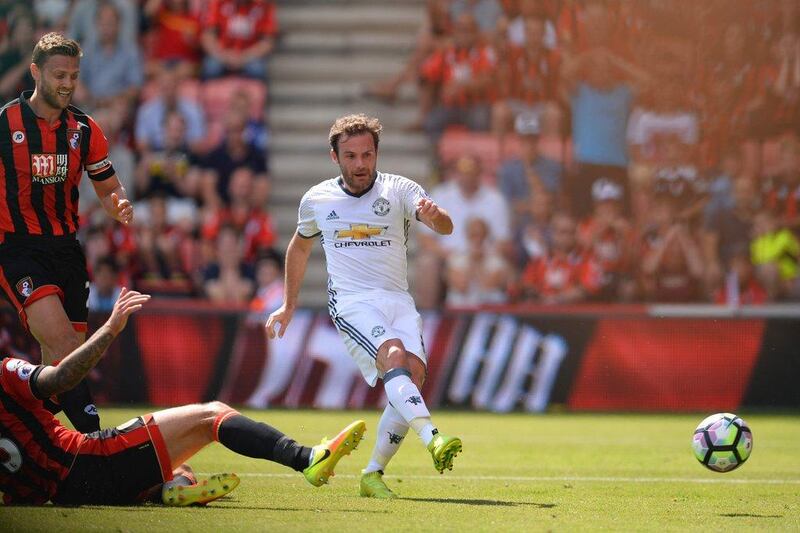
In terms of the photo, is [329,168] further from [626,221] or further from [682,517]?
[682,517]

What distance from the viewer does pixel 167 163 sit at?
17609mm

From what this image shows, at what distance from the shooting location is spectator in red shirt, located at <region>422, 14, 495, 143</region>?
17.7 meters

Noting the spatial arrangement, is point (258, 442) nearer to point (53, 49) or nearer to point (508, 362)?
point (53, 49)

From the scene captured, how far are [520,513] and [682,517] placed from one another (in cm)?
87

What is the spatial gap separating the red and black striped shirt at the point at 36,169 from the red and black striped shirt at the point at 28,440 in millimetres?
1727

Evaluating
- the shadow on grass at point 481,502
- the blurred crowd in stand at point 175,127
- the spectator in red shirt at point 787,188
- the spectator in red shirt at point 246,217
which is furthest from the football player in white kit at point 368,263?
the spectator in red shirt at point 787,188

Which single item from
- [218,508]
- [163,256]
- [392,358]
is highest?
[163,256]

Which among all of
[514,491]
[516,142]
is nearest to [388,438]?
[514,491]

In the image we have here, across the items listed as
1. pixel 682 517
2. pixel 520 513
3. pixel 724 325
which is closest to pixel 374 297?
pixel 520 513

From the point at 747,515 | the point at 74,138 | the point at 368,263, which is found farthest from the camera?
the point at 74,138

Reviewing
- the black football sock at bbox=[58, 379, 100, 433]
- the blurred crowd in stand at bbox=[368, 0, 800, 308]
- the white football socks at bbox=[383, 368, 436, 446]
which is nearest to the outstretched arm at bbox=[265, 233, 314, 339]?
the white football socks at bbox=[383, 368, 436, 446]

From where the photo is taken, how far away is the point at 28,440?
638 cm

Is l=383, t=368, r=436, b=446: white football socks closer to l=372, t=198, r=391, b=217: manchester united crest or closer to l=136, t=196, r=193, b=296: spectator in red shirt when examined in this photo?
l=372, t=198, r=391, b=217: manchester united crest

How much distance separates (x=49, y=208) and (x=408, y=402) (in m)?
2.62
